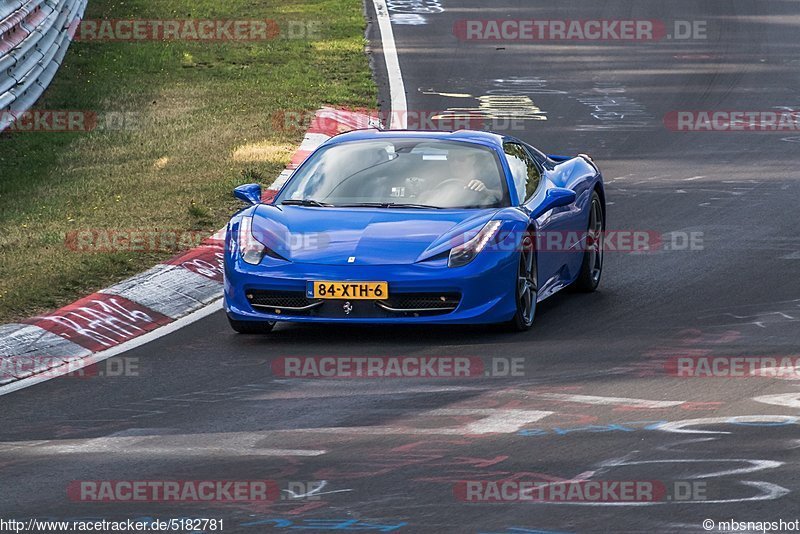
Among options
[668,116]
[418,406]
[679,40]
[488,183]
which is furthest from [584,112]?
[418,406]

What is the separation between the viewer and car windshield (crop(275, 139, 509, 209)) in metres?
11.0

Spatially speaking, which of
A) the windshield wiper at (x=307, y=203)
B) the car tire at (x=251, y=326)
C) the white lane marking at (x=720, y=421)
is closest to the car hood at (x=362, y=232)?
the windshield wiper at (x=307, y=203)

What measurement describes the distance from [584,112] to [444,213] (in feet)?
34.5

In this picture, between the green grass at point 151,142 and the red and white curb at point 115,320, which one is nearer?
the red and white curb at point 115,320

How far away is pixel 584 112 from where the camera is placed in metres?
20.9

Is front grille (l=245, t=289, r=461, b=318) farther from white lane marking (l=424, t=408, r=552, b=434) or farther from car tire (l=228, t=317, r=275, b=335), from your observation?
white lane marking (l=424, t=408, r=552, b=434)

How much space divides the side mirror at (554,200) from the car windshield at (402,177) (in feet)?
0.89

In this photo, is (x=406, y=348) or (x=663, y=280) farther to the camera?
(x=663, y=280)

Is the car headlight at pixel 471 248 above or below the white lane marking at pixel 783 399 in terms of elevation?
above

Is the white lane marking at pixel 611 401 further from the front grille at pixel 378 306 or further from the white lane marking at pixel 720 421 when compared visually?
the front grille at pixel 378 306

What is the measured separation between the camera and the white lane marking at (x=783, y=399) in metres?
8.24

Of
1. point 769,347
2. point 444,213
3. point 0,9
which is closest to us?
point 769,347

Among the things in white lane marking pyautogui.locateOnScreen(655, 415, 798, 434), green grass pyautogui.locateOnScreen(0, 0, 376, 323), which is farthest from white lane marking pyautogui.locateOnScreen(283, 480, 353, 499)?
green grass pyautogui.locateOnScreen(0, 0, 376, 323)

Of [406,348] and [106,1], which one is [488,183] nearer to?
[406,348]
